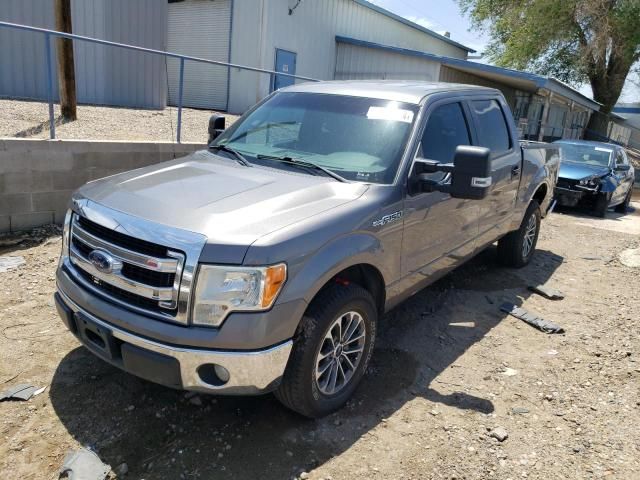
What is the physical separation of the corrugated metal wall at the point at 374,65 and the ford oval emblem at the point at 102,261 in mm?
17443

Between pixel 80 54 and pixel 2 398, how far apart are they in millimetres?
9718

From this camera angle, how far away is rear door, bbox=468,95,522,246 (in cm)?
466

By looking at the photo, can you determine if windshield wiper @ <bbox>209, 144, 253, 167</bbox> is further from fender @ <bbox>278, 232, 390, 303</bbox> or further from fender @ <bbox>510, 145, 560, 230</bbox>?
fender @ <bbox>510, 145, 560, 230</bbox>

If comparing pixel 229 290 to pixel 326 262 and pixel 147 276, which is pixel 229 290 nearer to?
pixel 147 276

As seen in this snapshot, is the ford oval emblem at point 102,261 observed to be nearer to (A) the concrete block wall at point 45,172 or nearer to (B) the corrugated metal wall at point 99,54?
(A) the concrete block wall at point 45,172

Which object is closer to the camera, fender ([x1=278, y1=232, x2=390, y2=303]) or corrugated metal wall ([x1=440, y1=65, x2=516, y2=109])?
fender ([x1=278, y1=232, x2=390, y2=303])

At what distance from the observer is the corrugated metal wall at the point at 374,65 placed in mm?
18672

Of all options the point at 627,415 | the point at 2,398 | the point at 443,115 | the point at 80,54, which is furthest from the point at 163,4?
the point at 627,415

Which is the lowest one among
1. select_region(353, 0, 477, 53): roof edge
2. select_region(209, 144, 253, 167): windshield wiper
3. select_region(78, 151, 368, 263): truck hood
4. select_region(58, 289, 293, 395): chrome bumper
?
select_region(58, 289, 293, 395): chrome bumper

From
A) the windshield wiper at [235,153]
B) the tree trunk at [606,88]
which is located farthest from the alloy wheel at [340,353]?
the tree trunk at [606,88]

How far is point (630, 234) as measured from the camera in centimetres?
932

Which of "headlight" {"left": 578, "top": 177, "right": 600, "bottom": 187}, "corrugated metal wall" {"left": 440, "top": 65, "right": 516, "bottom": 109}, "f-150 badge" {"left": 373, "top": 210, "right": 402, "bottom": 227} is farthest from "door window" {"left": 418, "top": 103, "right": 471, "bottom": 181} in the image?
"corrugated metal wall" {"left": 440, "top": 65, "right": 516, "bottom": 109}

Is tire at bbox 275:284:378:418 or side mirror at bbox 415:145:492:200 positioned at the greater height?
side mirror at bbox 415:145:492:200

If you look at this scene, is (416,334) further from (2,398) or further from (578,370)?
(2,398)
